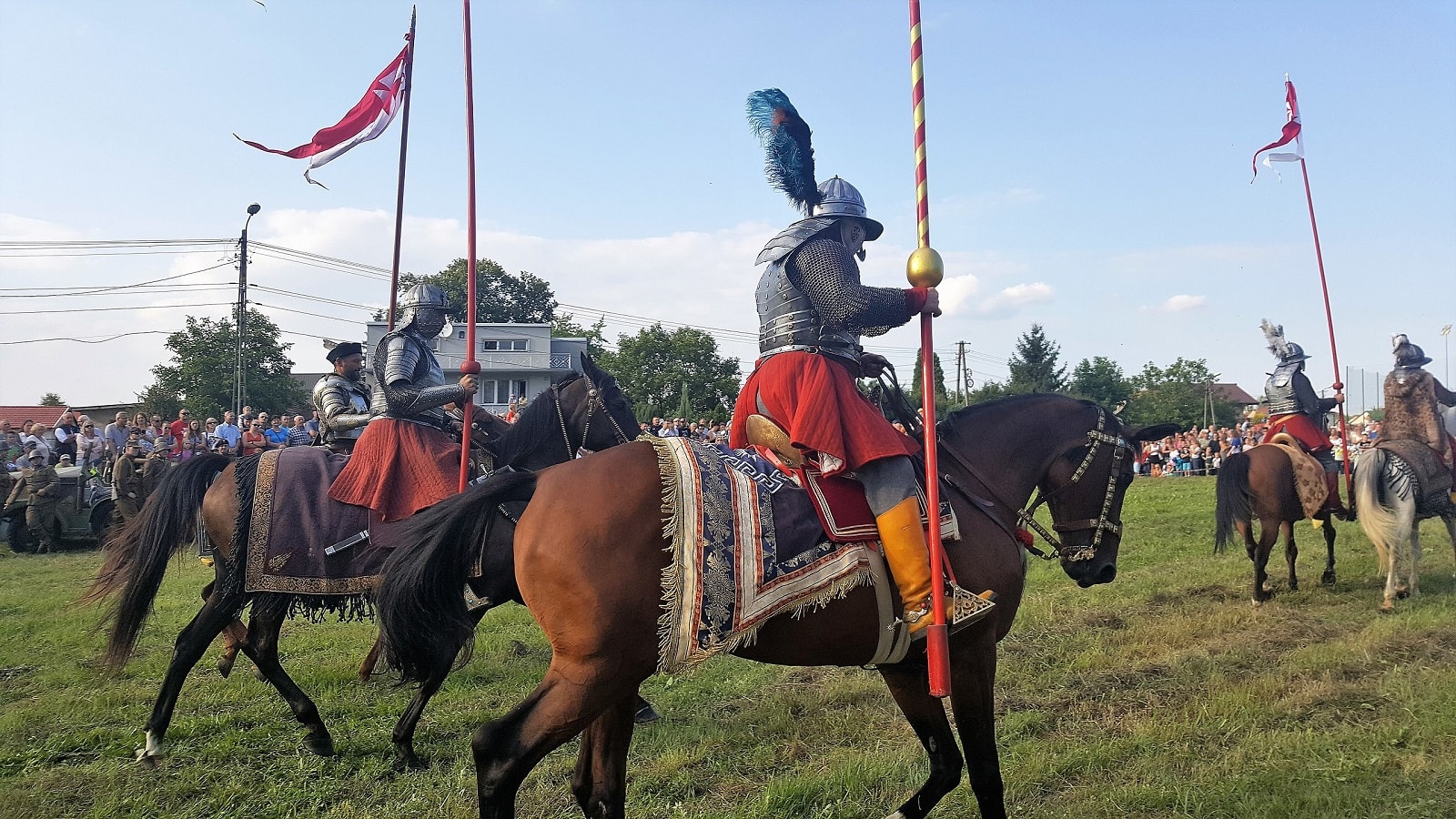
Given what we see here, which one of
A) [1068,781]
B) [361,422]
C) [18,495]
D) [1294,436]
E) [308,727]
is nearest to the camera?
[1068,781]

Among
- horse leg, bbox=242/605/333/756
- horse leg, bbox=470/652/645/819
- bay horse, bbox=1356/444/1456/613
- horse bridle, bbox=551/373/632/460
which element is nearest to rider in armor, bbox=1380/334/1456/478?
bay horse, bbox=1356/444/1456/613

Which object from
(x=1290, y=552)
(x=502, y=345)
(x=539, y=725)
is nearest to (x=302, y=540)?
(x=539, y=725)

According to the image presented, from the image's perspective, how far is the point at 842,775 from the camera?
174 inches

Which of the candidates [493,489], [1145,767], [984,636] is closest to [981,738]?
[984,636]

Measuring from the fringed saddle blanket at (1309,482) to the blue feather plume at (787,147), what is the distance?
307 inches

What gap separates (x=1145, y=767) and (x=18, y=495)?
55.8ft

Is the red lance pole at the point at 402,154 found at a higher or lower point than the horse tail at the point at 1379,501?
higher

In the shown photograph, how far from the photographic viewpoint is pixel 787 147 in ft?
13.7

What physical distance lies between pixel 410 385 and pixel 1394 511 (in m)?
9.57

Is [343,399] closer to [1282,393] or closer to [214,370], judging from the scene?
[1282,393]

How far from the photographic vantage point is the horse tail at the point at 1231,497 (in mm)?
9336

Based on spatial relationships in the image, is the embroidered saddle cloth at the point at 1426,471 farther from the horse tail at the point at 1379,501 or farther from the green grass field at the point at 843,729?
the green grass field at the point at 843,729

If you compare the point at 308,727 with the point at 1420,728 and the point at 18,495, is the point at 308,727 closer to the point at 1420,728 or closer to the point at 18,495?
the point at 1420,728

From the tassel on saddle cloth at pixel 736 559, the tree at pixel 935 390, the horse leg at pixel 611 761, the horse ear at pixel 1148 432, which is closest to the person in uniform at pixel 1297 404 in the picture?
the tree at pixel 935 390
